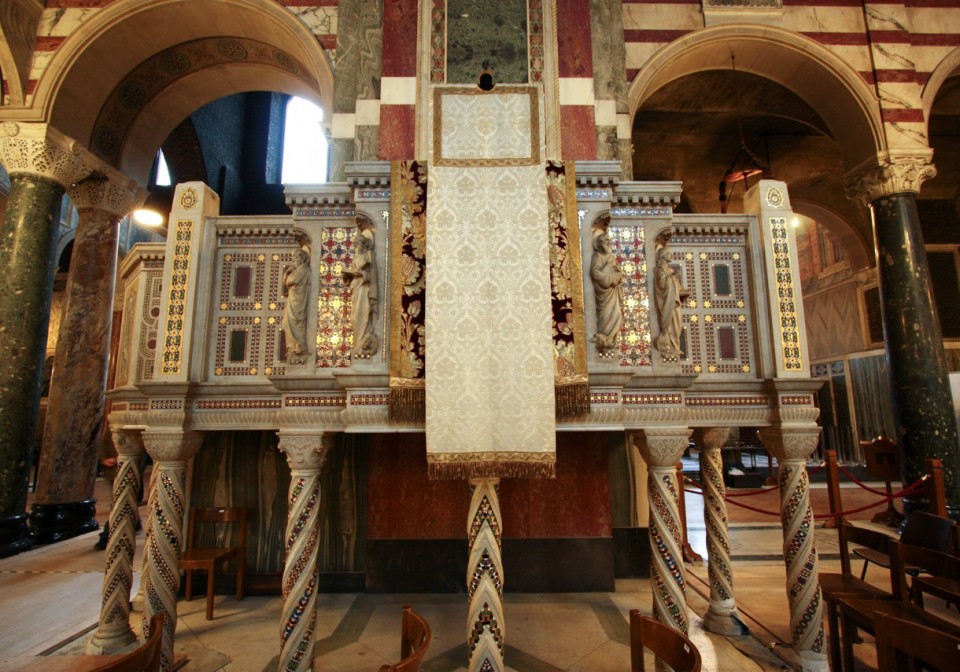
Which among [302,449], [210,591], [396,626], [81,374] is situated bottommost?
[396,626]

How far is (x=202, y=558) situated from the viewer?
4512 mm

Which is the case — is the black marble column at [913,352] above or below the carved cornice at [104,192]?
below

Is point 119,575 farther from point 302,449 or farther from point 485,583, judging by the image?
point 485,583

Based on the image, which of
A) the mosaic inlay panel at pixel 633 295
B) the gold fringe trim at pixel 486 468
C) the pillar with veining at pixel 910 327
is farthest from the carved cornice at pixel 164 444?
the pillar with veining at pixel 910 327

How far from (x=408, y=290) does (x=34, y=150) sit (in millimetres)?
6670

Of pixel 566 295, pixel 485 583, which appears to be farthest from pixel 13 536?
pixel 566 295

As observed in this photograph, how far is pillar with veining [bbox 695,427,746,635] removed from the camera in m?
4.27

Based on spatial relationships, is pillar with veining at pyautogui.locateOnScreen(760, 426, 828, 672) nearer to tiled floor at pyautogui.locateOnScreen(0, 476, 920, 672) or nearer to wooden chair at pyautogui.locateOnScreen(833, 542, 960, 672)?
tiled floor at pyautogui.locateOnScreen(0, 476, 920, 672)

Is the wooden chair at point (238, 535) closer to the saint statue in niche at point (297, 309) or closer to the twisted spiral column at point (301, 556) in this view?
the twisted spiral column at point (301, 556)

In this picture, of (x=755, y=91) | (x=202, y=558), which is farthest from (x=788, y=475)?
(x=755, y=91)

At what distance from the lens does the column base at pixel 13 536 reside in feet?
21.4

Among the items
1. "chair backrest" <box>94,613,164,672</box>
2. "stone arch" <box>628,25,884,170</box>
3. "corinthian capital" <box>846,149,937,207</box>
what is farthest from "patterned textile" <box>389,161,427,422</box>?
"corinthian capital" <box>846,149,937,207</box>

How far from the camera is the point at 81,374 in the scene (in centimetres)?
752

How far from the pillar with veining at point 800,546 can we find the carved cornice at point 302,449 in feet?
10.8
